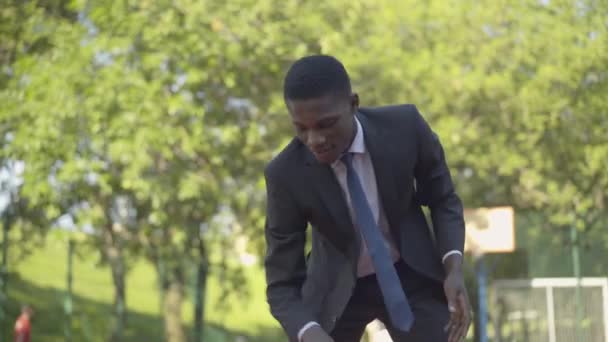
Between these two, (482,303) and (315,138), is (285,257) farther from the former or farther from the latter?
(482,303)

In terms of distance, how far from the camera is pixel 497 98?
20.9m

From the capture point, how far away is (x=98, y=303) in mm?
17625

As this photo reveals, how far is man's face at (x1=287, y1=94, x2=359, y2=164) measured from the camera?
11.6 ft

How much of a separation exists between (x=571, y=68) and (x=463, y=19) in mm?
2374

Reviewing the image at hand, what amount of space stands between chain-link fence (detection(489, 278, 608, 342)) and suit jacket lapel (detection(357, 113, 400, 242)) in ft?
50.2

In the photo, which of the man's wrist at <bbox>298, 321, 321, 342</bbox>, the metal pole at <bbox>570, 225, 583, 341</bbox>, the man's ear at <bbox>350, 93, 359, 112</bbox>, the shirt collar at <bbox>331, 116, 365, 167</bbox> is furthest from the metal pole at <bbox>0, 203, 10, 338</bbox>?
the man's ear at <bbox>350, 93, 359, 112</bbox>

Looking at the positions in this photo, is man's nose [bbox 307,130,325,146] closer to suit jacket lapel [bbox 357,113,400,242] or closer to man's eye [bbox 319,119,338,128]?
man's eye [bbox 319,119,338,128]

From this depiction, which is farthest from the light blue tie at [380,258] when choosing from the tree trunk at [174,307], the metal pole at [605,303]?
the metal pole at [605,303]

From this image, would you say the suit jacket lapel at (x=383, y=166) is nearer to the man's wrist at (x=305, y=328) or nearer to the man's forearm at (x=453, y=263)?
the man's forearm at (x=453, y=263)

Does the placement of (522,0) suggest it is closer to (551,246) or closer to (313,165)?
(551,246)

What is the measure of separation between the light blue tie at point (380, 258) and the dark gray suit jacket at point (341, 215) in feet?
0.31

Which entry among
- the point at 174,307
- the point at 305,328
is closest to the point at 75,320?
the point at 174,307

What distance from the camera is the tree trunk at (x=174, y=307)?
1755 centimetres

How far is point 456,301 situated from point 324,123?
824 mm
